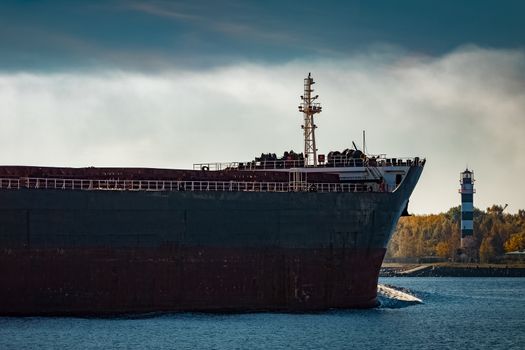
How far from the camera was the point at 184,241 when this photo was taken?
1948 inches

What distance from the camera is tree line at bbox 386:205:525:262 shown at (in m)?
156

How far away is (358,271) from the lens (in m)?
52.2

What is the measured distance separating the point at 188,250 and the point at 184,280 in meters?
1.20

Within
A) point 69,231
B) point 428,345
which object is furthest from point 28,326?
point 428,345

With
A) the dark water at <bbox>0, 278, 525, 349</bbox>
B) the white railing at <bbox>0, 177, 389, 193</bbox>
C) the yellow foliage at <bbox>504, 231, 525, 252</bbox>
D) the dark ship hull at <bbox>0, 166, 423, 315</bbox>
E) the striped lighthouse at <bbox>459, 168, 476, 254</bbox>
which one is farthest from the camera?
the yellow foliage at <bbox>504, 231, 525, 252</bbox>

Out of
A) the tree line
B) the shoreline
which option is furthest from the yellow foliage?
the shoreline

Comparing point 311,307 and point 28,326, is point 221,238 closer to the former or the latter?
point 311,307

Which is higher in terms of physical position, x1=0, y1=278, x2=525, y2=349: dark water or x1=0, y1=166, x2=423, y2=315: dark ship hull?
x1=0, y1=166, x2=423, y2=315: dark ship hull

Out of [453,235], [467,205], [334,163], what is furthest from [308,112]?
[453,235]

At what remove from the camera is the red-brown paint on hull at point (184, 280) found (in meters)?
47.5

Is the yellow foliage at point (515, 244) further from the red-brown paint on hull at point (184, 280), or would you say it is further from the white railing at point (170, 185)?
the red-brown paint on hull at point (184, 280)

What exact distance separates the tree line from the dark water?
9689cm

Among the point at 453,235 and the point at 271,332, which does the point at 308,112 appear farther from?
the point at 453,235

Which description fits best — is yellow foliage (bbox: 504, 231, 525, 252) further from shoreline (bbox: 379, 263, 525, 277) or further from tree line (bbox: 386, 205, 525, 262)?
shoreline (bbox: 379, 263, 525, 277)
